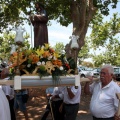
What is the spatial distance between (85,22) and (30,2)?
10.5 feet

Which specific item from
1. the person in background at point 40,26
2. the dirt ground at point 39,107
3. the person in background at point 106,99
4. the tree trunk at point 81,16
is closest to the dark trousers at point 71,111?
the person in background at point 106,99

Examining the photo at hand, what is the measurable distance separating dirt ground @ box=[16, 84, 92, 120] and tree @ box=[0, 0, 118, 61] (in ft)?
7.29

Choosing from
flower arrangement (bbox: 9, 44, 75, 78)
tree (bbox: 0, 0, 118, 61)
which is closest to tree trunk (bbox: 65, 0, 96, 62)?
tree (bbox: 0, 0, 118, 61)

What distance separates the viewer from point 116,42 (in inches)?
1483

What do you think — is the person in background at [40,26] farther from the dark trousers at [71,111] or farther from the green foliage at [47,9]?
the green foliage at [47,9]

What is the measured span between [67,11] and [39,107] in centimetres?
676

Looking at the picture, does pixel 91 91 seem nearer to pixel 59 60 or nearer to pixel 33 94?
pixel 59 60

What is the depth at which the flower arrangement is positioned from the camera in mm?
3317

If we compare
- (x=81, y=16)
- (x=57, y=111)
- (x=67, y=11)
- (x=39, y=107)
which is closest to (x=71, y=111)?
(x=57, y=111)

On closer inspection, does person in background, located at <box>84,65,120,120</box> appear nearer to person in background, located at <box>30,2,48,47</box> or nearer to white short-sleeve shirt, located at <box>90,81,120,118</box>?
white short-sleeve shirt, located at <box>90,81,120,118</box>

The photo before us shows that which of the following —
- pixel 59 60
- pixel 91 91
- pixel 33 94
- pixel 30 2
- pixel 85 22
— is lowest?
pixel 33 94

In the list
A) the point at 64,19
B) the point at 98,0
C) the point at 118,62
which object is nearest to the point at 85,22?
→ the point at 98,0

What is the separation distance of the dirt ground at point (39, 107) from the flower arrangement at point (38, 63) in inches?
169

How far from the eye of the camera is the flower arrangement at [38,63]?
3.32m
